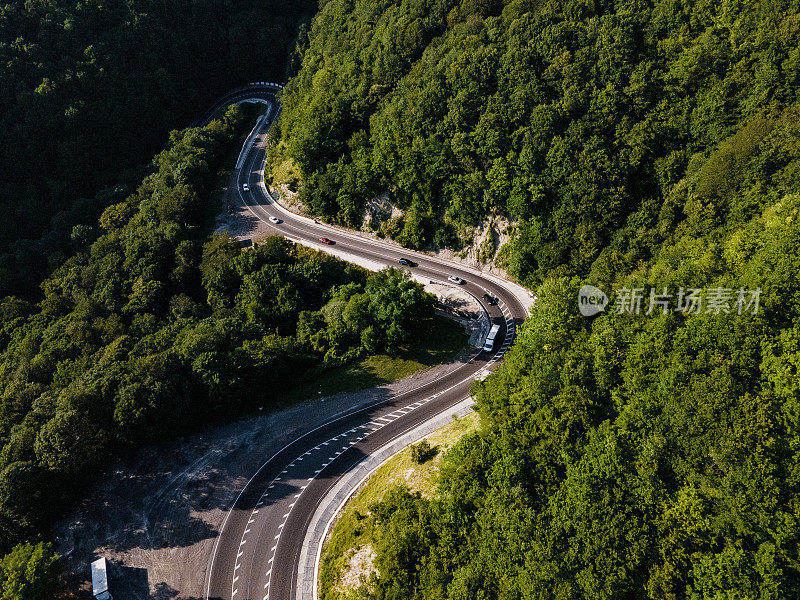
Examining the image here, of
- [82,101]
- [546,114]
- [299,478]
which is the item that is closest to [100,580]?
[299,478]

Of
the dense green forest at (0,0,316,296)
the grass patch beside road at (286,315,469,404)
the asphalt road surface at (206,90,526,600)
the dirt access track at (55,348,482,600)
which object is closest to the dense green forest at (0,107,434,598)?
the grass patch beside road at (286,315,469,404)

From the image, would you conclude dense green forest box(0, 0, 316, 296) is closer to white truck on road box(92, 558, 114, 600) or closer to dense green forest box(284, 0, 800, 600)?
dense green forest box(284, 0, 800, 600)

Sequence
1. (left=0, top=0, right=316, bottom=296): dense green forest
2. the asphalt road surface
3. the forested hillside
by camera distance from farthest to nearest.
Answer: (left=0, top=0, right=316, bottom=296): dense green forest → the forested hillside → the asphalt road surface

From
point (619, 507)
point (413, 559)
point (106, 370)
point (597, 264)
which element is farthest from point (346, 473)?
point (597, 264)

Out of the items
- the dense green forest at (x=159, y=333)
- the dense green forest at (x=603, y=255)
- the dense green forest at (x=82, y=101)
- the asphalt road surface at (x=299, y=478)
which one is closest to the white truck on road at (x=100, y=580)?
the dense green forest at (x=159, y=333)

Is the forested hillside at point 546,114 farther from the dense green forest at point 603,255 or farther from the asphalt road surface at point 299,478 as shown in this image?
the asphalt road surface at point 299,478
